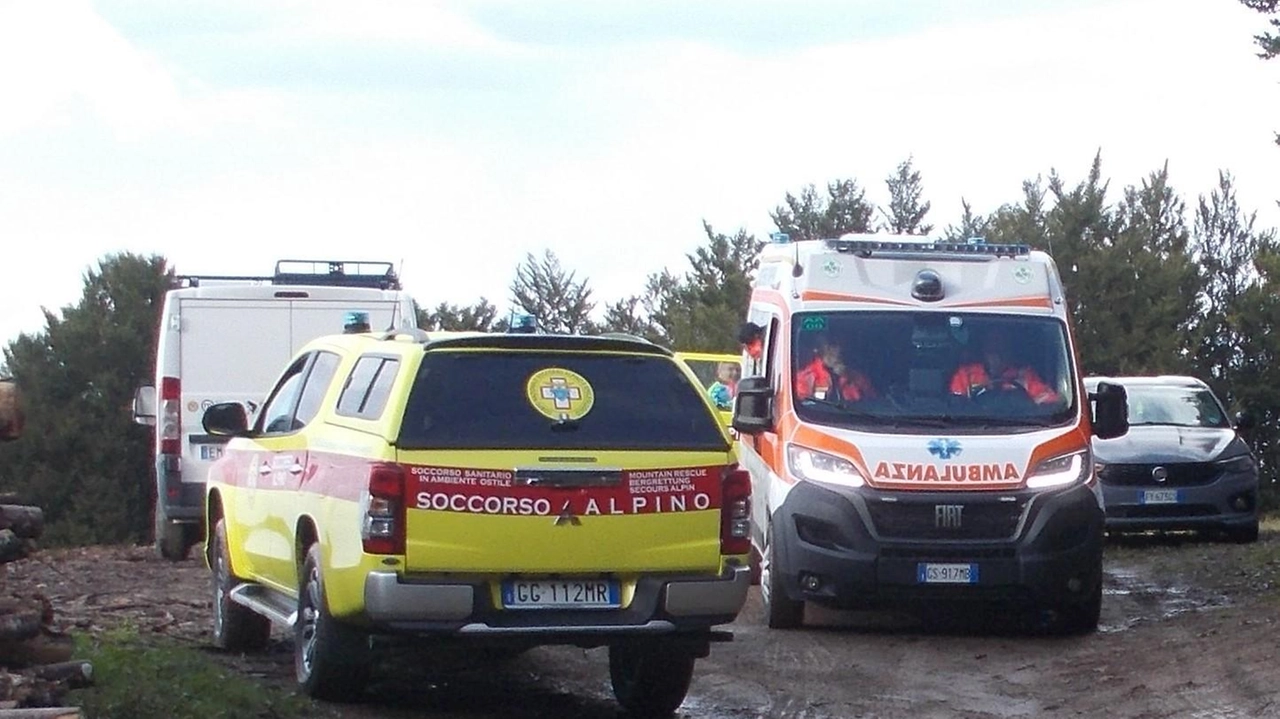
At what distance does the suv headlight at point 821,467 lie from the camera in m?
13.2

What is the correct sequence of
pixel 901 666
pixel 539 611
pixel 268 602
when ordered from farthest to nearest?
pixel 901 666 → pixel 268 602 → pixel 539 611

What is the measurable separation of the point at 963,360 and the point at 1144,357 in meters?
56.5

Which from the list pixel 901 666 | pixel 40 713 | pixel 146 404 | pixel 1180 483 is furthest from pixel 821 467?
pixel 146 404

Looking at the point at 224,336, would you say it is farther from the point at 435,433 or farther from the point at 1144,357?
the point at 1144,357

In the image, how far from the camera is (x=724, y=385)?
63.2 ft

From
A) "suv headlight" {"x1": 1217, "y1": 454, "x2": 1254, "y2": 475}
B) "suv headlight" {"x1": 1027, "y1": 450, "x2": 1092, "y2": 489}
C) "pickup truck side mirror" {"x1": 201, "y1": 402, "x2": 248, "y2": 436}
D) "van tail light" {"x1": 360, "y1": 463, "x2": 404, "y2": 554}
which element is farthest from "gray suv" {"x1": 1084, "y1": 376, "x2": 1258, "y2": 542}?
"van tail light" {"x1": 360, "y1": 463, "x2": 404, "y2": 554}

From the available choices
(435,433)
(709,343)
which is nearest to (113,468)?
(709,343)

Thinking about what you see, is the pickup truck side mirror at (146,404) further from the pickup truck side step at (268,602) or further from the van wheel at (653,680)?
the van wheel at (653,680)

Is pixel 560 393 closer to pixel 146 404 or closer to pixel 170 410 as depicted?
pixel 170 410

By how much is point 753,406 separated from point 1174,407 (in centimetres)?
911

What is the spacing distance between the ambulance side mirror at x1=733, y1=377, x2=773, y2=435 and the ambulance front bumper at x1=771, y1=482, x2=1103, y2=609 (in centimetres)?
90

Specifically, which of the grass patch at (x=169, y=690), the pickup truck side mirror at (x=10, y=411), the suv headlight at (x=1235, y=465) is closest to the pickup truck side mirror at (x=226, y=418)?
the grass patch at (x=169, y=690)

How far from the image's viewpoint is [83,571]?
57.1 ft

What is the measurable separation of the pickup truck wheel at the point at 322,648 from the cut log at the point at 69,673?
4.34ft
